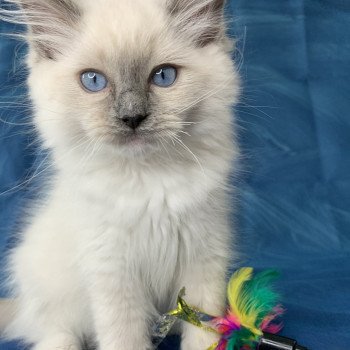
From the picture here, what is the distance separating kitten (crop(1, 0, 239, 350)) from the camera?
127cm

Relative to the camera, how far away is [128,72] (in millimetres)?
1244

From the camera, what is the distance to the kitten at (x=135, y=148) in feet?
4.17

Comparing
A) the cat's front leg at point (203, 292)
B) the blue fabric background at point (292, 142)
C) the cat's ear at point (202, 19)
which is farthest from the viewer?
the blue fabric background at point (292, 142)

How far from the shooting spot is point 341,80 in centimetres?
204

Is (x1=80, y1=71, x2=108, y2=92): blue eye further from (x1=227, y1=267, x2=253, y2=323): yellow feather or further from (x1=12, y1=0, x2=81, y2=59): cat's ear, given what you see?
(x1=227, y1=267, x2=253, y2=323): yellow feather

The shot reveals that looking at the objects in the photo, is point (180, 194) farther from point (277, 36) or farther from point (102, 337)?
point (277, 36)

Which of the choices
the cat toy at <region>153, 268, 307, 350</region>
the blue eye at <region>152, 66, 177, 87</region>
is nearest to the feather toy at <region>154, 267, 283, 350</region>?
the cat toy at <region>153, 268, 307, 350</region>

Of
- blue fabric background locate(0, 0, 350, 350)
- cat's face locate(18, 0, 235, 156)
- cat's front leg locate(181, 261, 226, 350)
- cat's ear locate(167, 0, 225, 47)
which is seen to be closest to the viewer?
cat's face locate(18, 0, 235, 156)

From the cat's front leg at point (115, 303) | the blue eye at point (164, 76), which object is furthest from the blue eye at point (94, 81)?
the cat's front leg at point (115, 303)

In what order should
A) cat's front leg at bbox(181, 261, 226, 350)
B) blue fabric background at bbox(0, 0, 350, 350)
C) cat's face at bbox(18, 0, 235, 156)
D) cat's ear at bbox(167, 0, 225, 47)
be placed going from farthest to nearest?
blue fabric background at bbox(0, 0, 350, 350) < cat's front leg at bbox(181, 261, 226, 350) < cat's ear at bbox(167, 0, 225, 47) < cat's face at bbox(18, 0, 235, 156)

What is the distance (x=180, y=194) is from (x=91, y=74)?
34 centimetres

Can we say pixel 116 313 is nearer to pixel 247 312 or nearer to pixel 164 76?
pixel 247 312

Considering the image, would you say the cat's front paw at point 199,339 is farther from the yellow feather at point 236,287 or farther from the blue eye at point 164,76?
the blue eye at point 164,76

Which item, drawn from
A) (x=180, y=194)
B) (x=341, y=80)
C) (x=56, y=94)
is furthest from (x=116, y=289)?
(x=341, y=80)
